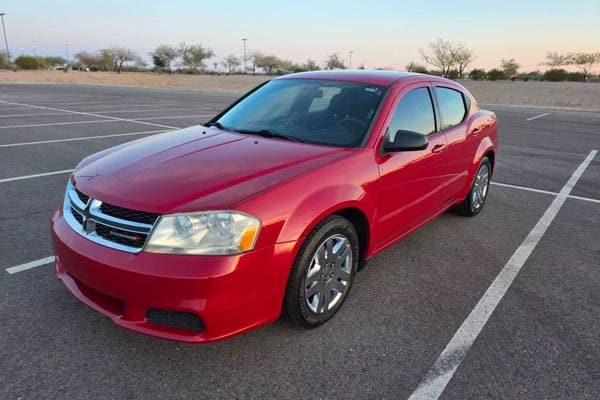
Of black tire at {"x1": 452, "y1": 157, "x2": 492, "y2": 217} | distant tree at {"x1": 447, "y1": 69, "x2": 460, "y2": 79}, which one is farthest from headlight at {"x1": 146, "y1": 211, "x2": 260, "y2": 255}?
distant tree at {"x1": 447, "y1": 69, "x2": 460, "y2": 79}

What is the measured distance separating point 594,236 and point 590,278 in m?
1.19

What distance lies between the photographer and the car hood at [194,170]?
2434 mm

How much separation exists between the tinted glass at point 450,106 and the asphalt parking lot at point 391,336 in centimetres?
116

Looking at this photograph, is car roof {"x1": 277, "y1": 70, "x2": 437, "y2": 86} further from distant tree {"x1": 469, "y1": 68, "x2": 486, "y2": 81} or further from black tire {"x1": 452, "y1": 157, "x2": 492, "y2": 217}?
distant tree {"x1": 469, "y1": 68, "x2": 486, "y2": 81}

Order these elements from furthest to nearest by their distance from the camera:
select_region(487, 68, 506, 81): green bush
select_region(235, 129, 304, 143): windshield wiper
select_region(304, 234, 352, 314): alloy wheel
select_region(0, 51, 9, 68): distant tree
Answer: select_region(0, 51, 9, 68): distant tree
select_region(487, 68, 506, 81): green bush
select_region(235, 129, 304, 143): windshield wiper
select_region(304, 234, 352, 314): alloy wheel

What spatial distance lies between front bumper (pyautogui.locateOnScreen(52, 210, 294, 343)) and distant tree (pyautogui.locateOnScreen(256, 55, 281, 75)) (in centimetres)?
12106

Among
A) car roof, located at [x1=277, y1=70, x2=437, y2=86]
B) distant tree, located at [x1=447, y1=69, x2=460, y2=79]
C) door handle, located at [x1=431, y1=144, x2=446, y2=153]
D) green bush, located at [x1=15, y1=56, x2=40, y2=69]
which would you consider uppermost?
green bush, located at [x1=15, y1=56, x2=40, y2=69]

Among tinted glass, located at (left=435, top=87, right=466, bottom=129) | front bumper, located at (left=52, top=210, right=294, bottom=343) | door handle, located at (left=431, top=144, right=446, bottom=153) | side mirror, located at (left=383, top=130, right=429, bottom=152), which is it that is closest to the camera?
front bumper, located at (left=52, top=210, right=294, bottom=343)

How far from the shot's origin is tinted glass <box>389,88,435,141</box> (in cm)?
351

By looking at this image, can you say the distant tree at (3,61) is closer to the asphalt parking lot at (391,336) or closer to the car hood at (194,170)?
the asphalt parking lot at (391,336)

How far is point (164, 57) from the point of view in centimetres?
11144

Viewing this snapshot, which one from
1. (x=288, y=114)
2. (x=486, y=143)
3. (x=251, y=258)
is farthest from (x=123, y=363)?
(x=486, y=143)

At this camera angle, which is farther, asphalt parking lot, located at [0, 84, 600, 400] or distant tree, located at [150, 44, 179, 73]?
distant tree, located at [150, 44, 179, 73]

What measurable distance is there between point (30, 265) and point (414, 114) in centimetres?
339
